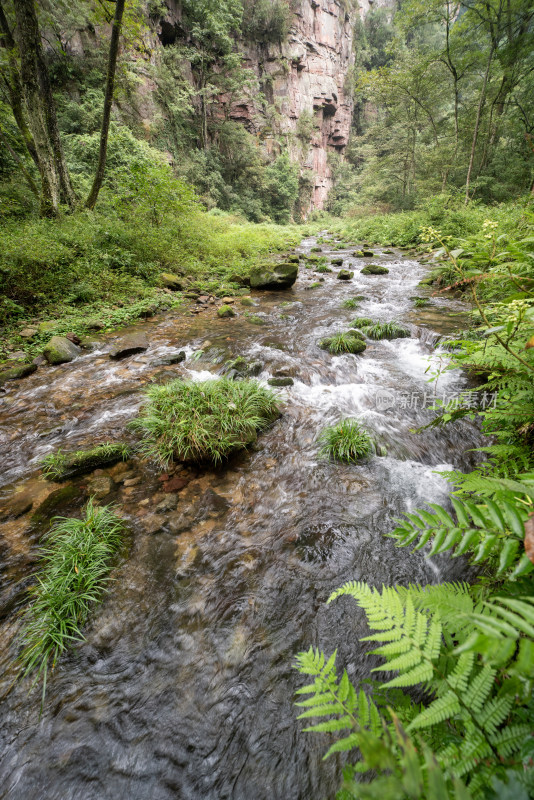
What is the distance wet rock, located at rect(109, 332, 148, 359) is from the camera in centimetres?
613

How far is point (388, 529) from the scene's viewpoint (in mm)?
2877

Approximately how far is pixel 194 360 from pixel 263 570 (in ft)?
14.3

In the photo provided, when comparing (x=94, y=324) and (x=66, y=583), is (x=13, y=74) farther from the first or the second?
(x=66, y=583)

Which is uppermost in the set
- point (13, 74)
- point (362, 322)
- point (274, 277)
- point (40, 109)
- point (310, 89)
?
point (310, 89)

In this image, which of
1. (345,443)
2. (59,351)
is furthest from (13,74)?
(345,443)

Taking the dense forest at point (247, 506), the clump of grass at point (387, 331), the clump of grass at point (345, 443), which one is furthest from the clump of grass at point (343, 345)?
the clump of grass at point (345, 443)

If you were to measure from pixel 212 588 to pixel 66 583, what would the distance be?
3.51 ft

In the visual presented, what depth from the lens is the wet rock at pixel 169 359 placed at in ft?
19.5

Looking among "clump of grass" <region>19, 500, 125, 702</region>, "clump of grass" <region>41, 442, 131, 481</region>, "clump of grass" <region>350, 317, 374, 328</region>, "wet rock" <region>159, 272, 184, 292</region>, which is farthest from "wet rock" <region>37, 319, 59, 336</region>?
"clump of grass" <region>350, 317, 374, 328</region>

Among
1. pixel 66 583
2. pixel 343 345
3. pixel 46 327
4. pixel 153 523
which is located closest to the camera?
pixel 66 583

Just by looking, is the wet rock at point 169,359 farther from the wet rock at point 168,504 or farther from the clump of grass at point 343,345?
the wet rock at point 168,504

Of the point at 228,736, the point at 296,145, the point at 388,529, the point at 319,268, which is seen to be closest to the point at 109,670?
the point at 228,736

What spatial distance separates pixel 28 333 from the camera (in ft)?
→ 20.9

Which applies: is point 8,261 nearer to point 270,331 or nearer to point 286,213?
point 270,331
